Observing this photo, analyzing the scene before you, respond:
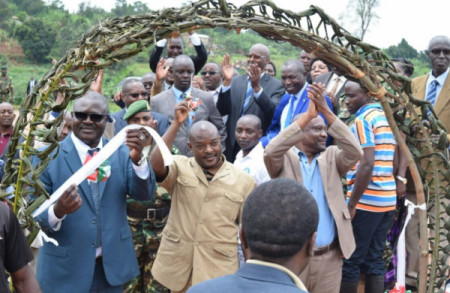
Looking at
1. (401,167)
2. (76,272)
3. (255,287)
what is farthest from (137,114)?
(255,287)

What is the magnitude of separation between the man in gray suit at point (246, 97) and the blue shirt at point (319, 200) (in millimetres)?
2290

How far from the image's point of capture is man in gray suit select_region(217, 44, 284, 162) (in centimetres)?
777

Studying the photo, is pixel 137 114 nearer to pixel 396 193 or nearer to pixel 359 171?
pixel 359 171

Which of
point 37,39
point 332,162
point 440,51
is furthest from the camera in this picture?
point 37,39

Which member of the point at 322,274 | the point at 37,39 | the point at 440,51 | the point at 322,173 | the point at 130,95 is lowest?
the point at 322,274

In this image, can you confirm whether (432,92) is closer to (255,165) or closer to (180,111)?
(255,165)

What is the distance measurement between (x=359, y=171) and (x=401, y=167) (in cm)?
102

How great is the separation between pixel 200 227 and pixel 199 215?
10cm

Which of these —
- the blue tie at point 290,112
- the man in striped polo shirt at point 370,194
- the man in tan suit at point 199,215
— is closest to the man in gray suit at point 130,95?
the blue tie at point 290,112

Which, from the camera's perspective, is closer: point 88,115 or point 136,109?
point 88,115

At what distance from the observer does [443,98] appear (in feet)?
22.2

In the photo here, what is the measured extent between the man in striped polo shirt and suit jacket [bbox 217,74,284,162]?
1418mm

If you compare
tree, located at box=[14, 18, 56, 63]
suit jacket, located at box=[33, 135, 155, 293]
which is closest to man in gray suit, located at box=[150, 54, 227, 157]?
suit jacket, located at box=[33, 135, 155, 293]

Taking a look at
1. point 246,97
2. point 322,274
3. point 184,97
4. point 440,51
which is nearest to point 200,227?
point 322,274
